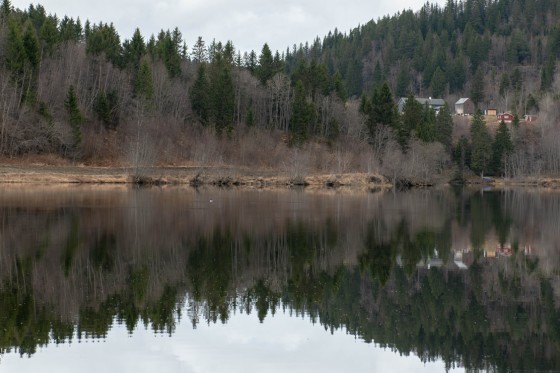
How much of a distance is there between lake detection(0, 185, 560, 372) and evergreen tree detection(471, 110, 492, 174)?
83.5m

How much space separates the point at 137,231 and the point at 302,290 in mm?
13591

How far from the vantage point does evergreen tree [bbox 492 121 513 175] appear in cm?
11906

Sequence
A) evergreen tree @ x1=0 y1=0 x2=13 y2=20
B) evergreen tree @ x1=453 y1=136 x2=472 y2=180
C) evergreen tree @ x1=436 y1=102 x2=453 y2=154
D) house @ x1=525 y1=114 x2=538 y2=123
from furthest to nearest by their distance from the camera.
→ house @ x1=525 y1=114 x2=538 y2=123, evergreen tree @ x1=436 y1=102 x2=453 y2=154, evergreen tree @ x1=453 y1=136 x2=472 y2=180, evergreen tree @ x1=0 y1=0 x2=13 y2=20

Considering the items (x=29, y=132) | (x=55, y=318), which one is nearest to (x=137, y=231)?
(x=55, y=318)

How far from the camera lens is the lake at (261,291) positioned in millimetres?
14875

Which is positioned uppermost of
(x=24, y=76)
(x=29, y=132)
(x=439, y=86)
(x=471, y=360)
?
(x=439, y=86)

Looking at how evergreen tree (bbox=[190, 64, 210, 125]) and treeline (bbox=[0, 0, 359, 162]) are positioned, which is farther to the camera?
evergreen tree (bbox=[190, 64, 210, 125])

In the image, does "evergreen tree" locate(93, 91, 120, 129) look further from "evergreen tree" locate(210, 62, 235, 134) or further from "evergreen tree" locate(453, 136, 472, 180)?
"evergreen tree" locate(453, 136, 472, 180)

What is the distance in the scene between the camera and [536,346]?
15695 mm

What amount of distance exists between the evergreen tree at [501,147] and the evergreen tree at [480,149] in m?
1.07

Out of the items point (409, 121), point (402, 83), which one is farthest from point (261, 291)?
point (402, 83)

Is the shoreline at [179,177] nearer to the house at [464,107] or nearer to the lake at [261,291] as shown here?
the lake at [261,291]

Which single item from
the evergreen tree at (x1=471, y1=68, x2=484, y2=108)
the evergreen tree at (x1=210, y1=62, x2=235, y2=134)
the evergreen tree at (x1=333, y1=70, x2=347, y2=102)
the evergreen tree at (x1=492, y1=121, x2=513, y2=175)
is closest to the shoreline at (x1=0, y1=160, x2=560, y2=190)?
the evergreen tree at (x1=210, y1=62, x2=235, y2=134)

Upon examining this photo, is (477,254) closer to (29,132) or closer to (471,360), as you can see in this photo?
(471,360)
